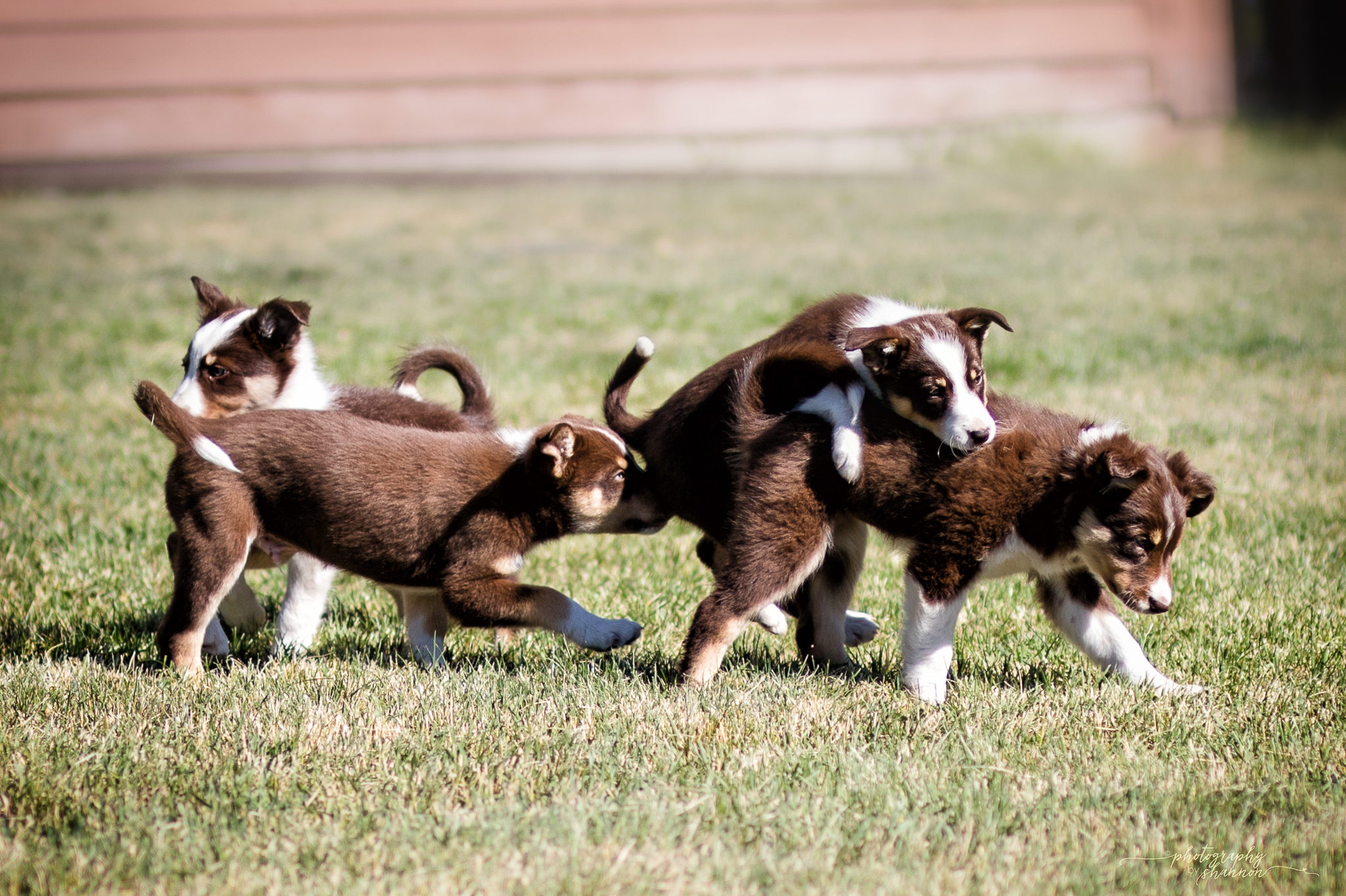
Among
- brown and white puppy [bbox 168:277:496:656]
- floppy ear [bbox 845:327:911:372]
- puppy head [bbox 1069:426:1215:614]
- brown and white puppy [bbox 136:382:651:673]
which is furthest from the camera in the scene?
brown and white puppy [bbox 168:277:496:656]

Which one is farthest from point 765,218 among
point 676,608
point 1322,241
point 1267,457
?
point 676,608

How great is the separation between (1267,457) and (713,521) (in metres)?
4.23

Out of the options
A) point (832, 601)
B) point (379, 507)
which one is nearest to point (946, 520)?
point (832, 601)

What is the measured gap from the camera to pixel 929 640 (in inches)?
169

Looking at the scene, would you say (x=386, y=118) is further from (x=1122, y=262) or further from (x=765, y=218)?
(x=1122, y=262)

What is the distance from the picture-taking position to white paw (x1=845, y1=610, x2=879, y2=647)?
509cm

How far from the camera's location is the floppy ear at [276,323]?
17.6 feet

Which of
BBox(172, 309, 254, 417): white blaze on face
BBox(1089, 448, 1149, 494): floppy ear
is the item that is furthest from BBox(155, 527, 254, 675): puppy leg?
BBox(1089, 448, 1149, 494): floppy ear

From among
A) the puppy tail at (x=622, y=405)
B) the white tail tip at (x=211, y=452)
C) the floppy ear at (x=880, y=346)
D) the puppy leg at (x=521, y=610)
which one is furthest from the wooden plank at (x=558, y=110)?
the puppy leg at (x=521, y=610)

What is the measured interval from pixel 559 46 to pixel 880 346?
57.7ft

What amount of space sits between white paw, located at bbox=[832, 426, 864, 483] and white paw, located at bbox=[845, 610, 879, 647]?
1.02m

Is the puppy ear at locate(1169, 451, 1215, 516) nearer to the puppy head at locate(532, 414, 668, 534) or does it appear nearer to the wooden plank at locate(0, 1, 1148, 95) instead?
the puppy head at locate(532, 414, 668, 534)

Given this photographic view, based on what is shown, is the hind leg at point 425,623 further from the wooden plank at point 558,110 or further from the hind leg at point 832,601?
the wooden plank at point 558,110

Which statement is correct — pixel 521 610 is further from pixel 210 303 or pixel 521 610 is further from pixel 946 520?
pixel 210 303
